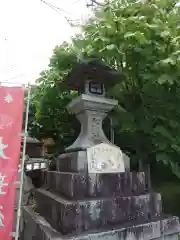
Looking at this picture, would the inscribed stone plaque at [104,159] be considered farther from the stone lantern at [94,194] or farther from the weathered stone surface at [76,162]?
the weathered stone surface at [76,162]

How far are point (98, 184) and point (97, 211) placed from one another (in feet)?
1.43

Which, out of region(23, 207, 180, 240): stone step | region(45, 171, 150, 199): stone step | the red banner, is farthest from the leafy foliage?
the red banner

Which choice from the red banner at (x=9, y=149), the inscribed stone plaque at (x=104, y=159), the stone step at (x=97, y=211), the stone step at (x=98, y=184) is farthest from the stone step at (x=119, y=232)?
the inscribed stone plaque at (x=104, y=159)

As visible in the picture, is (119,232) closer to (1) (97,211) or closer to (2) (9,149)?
(1) (97,211)

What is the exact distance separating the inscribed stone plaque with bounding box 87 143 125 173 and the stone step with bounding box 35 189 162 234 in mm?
510

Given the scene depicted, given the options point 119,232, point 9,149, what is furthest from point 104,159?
point 9,149

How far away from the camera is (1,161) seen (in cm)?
310

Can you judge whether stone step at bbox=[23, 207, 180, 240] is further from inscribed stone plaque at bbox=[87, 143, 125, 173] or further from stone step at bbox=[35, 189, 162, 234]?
inscribed stone plaque at bbox=[87, 143, 125, 173]

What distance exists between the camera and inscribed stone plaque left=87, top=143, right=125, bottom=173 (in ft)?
11.8

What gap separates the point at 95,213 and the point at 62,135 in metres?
3.14

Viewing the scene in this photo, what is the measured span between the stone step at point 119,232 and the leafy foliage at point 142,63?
997mm

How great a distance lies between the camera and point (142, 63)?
413cm

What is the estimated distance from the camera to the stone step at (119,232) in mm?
3028

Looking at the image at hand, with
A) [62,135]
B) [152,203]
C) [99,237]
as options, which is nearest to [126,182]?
[152,203]
